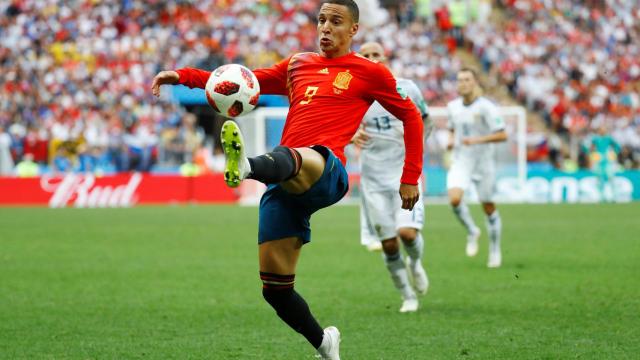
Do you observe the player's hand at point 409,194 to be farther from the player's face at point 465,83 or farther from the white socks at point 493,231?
the player's face at point 465,83

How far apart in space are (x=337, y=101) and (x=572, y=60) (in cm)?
3691

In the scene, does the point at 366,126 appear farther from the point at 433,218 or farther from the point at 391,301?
the point at 433,218

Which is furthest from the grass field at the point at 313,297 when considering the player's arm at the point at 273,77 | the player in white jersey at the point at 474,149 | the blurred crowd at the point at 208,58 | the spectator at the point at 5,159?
the blurred crowd at the point at 208,58

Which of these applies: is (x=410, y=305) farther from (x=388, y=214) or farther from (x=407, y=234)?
(x=388, y=214)

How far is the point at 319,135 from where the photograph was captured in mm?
6859

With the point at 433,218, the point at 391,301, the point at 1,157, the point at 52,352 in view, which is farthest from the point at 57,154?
the point at 52,352

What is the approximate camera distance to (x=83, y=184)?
101 feet

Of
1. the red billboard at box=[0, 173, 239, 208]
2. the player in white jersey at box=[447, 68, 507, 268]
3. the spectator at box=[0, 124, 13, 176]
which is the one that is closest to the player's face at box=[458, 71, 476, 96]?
the player in white jersey at box=[447, 68, 507, 268]

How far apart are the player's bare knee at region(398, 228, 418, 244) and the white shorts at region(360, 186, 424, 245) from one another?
0.12 feet

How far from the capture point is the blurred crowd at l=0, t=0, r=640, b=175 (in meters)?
33.3

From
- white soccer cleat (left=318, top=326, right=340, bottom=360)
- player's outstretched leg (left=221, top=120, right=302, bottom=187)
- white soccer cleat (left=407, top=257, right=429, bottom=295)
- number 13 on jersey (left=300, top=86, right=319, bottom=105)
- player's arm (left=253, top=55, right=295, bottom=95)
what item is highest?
player's arm (left=253, top=55, right=295, bottom=95)

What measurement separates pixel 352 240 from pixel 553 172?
15.2 meters

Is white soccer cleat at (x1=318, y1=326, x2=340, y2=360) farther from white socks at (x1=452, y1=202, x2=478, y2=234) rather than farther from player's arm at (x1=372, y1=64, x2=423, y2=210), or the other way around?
white socks at (x1=452, y1=202, x2=478, y2=234)

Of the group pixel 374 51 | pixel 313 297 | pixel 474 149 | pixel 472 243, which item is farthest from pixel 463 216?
pixel 374 51
